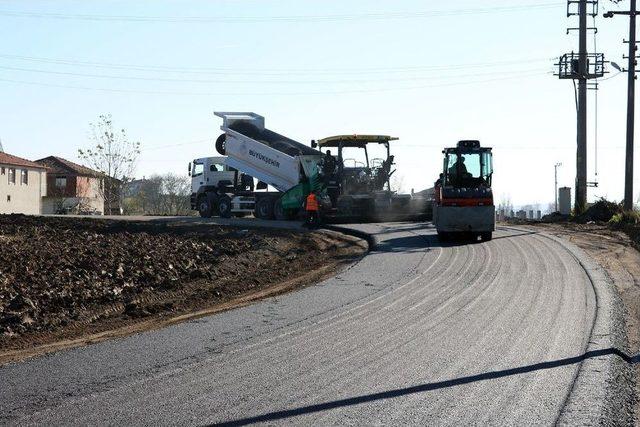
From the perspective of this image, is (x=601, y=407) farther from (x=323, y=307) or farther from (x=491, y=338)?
(x=323, y=307)

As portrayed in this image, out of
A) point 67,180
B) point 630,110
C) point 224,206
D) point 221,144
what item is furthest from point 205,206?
point 67,180

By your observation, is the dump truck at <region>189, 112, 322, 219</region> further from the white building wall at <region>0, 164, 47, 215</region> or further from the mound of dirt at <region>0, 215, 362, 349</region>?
the white building wall at <region>0, 164, 47, 215</region>

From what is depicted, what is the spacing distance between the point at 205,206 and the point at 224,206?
1224 millimetres

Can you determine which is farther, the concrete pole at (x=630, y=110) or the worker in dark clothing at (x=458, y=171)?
the concrete pole at (x=630, y=110)

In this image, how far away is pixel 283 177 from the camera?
3759 centimetres

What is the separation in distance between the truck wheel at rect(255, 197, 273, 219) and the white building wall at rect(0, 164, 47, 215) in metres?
36.9

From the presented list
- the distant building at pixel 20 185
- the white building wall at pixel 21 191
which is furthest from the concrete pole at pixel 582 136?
the distant building at pixel 20 185

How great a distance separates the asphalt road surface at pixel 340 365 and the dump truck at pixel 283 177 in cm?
1828

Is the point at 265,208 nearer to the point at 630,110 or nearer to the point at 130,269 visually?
the point at 630,110

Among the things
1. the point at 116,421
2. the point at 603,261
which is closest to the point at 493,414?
the point at 116,421

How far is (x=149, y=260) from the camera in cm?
2255

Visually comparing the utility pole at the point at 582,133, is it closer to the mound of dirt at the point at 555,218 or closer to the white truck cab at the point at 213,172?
the mound of dirt at the point at 555,218

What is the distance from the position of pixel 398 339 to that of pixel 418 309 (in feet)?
8.93

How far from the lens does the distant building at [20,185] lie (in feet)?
236
